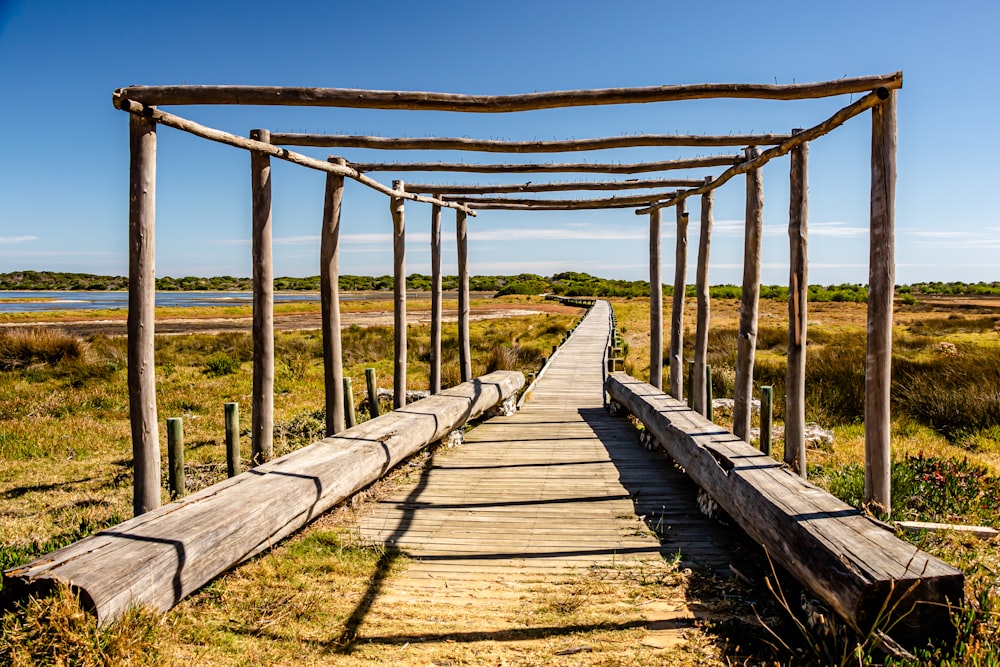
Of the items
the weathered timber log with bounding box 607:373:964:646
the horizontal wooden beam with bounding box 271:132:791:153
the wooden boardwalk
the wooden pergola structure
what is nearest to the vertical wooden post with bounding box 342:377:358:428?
the wooden pergola structure

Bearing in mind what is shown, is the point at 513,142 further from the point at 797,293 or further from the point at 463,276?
the point at 463,276

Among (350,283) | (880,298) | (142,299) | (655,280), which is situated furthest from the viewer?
(350,283)

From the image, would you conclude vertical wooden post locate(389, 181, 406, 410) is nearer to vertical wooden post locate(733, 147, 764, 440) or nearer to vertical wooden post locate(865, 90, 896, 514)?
vertical wooden post locate(733, 147, 764, 440)

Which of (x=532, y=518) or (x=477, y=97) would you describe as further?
(x=532, y=518)

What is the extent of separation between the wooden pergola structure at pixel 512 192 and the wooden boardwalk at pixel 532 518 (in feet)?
3.93

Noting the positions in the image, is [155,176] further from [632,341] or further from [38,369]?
[632,341]

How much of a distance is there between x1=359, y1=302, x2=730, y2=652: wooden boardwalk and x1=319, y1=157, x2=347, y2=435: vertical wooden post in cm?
121

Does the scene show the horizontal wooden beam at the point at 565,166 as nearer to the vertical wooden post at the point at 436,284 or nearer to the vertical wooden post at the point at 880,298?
the vertical wooden post at the point at 436,284

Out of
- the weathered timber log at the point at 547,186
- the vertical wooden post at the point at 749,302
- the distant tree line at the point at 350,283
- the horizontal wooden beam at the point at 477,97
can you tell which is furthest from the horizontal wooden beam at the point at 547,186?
the distant tree line at the point at 350,283

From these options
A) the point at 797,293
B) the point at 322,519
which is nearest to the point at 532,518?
the point at 322,519

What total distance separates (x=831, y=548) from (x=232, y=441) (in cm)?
505

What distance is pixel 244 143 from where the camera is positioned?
534 cm

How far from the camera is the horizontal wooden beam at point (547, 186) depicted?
345 inches

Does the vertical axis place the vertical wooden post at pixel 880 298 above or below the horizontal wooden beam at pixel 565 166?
below
